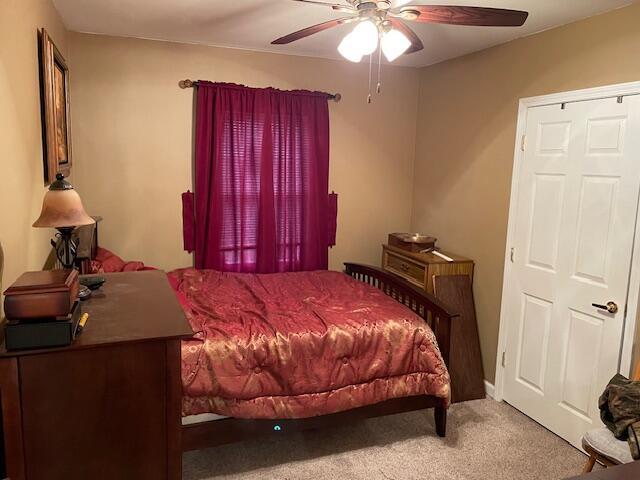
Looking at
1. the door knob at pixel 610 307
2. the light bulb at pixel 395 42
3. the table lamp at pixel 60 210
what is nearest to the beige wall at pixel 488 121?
the door knob at pixel 610 307

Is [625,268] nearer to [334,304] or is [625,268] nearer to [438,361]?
[438,361]

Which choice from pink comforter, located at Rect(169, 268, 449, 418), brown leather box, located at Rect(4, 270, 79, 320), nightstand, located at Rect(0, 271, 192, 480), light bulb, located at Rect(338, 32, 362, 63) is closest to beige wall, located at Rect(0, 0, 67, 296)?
brown leather box, located at Rect(4, 270, 79, 320)

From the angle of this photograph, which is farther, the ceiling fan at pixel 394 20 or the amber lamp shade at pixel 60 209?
the ceiling fan at pixel 394 20

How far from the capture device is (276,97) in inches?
152

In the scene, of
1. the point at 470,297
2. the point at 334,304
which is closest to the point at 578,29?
the point at 470,297

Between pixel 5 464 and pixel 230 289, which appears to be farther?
pixel 230 289

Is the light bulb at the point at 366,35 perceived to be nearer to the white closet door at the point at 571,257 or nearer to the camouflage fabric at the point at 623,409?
the white closet door at the point at 571,257

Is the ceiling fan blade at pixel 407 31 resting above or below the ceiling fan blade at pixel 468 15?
below

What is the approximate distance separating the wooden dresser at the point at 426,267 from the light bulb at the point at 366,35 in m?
1.84

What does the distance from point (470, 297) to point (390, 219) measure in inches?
44.0

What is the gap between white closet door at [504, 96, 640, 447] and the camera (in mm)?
2607

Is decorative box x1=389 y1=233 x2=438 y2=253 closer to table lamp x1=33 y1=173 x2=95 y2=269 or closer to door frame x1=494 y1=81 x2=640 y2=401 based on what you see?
door frame x1=494 y1=81 x2=640 y2=401

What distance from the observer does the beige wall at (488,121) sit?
2699mm

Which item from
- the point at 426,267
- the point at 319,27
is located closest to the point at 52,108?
the point at 319,27
